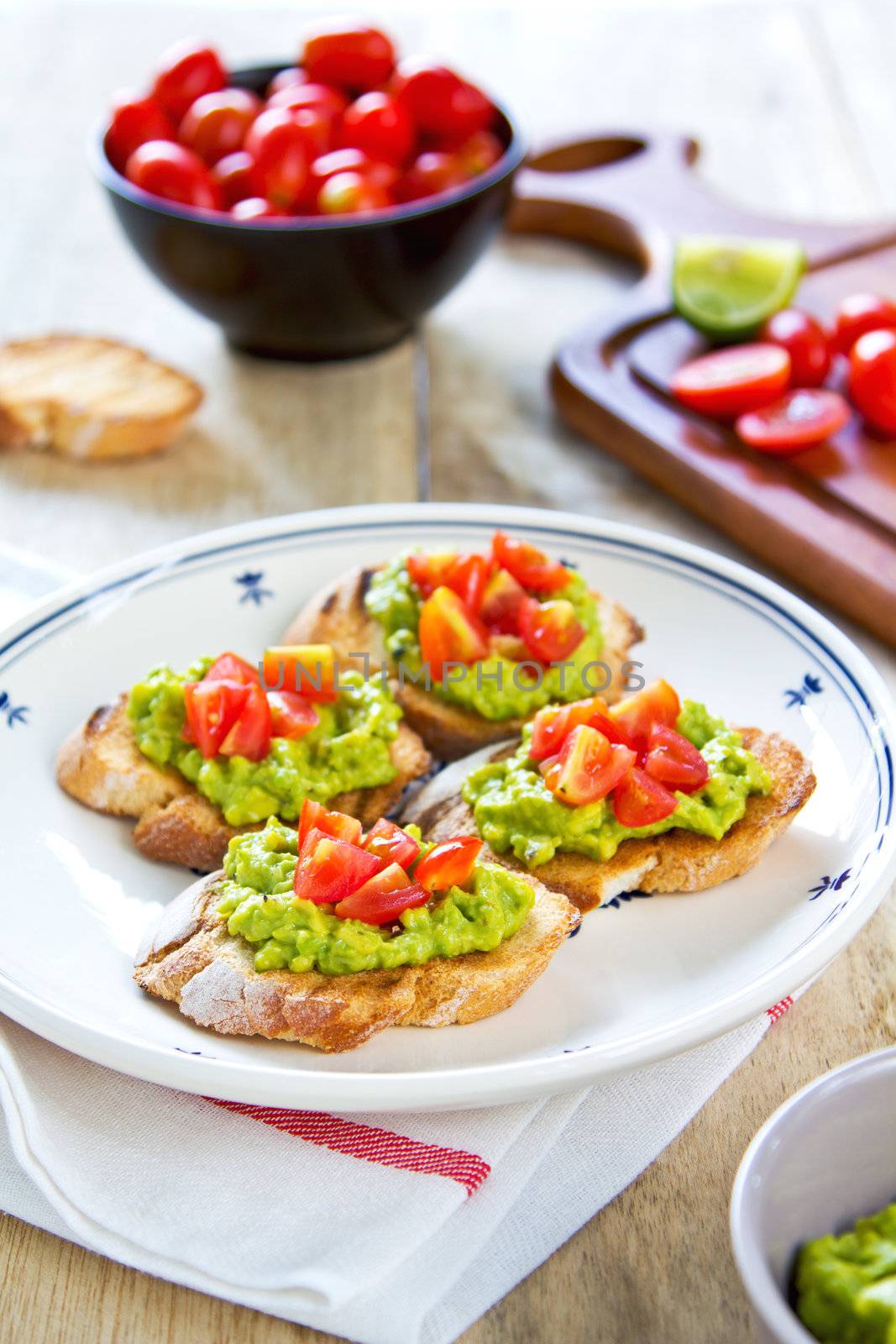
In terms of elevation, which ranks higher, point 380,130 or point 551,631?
point 380,130

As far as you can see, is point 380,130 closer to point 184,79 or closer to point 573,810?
point 184,79

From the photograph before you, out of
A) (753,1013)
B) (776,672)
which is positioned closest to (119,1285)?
(753,1013)

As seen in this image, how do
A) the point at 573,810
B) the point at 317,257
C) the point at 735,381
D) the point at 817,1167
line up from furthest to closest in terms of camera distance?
the point at 735,381, the point at 317,257, the point at 573,810, the point at 817,1167

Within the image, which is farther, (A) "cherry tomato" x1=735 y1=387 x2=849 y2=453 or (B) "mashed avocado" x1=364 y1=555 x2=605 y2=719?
(A) "cherry tomato" x1=735 y1=387 x2=849 y2=453

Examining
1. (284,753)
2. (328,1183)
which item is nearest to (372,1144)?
(328,1183)

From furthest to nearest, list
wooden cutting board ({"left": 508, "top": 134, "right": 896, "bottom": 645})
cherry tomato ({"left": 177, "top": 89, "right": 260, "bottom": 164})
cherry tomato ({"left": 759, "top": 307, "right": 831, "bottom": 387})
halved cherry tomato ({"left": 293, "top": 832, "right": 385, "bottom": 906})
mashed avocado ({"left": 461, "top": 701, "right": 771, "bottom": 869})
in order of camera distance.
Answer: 1. cherry tomato ({"left": 177, "top": 89, "right": 260, "bottom": 164})
2. cherry tomato ({"left": 759, "top": 307, "right": 831, "bottom": 387})
3. wooden cutting board ({"left": 508, "top": 134, "right": 896, "bottom": 645})
4. mashed avocado ({"left": 461, "top": 701, "right": 771, "bottom": 869})
5. halved cherry tomato ({"left": 293, "top": 832, "right": 385, "bottom": 906})

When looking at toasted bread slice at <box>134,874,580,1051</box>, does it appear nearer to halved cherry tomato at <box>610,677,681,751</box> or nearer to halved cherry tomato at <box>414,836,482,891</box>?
halved cherry tomato at <box>414,836,482,891</box>

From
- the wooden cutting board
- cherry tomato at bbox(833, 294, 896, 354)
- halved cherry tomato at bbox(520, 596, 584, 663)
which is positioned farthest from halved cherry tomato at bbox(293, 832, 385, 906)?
cherry tomato at bbox(833, 294, 896, 354)
